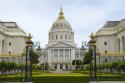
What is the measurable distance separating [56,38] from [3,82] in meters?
122

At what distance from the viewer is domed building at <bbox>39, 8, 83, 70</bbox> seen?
15500 centimetres

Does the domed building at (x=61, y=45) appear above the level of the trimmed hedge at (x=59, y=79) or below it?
above

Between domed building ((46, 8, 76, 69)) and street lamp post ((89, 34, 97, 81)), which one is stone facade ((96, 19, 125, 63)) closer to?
domed building ((46, 8, 76, 69))

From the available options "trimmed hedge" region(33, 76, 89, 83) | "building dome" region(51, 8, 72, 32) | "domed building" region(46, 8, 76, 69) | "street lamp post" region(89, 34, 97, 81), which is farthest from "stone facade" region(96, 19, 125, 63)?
"street lamp post" region(89, 34, 97, 81)

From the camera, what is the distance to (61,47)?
155500mm

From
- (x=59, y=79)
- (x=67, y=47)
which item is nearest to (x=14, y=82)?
(x=59, y=79)

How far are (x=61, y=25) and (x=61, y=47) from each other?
1076 cm

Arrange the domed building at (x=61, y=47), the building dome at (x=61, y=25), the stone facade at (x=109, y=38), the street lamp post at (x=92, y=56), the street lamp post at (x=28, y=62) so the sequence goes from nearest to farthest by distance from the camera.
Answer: the street lamp post at (x=28, y=62), the street lamp post at (x=92, y=56), the stone facade at (x=109, y=38), the domed building at (x=61, y=47), the building dome at (x=61, y=25)

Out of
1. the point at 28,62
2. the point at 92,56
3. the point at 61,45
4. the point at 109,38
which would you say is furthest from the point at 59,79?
the point at 61,45

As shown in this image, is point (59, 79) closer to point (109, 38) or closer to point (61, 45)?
point (109, 38)

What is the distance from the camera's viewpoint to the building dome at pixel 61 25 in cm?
15705

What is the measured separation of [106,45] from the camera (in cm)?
12438

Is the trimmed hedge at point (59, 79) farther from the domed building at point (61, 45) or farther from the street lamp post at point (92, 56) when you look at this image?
the domed building at point (61, 45)

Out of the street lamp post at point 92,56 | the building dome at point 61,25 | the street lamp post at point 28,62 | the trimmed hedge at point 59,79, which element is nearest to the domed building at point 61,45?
the building dome at point 61,25
